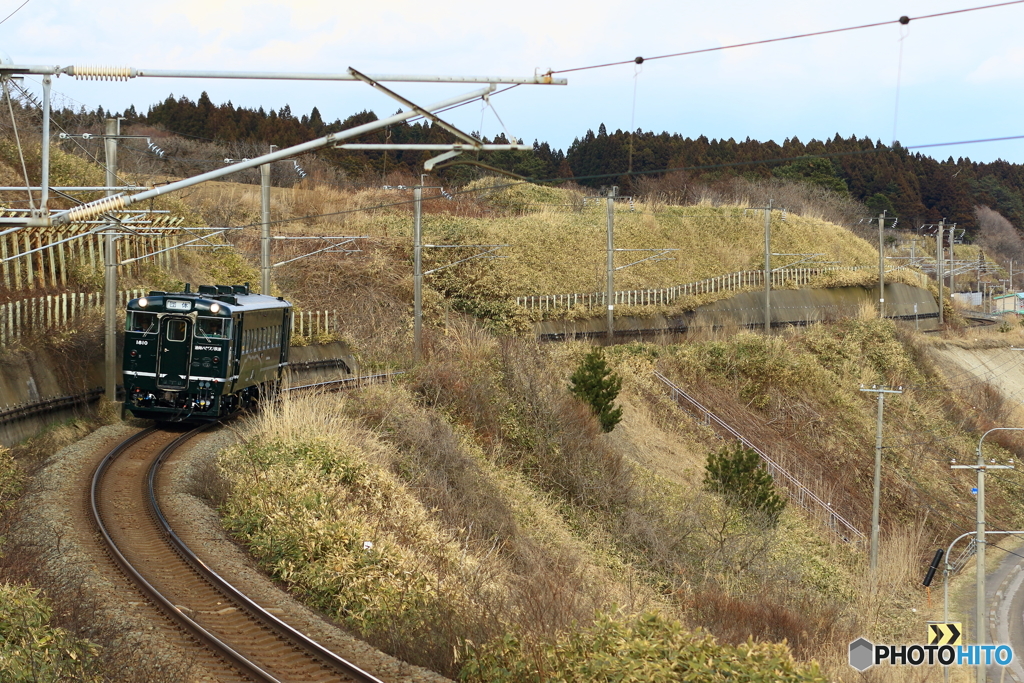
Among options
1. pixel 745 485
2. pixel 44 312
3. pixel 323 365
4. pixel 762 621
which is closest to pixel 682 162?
pixel 323 365

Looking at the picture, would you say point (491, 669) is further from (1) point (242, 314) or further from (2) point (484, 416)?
(2) point (484, 416)

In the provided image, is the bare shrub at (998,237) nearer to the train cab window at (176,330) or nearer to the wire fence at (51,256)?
the wire fence at (51,256)

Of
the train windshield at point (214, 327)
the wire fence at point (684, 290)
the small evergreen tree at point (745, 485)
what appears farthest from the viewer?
the wire fence at point (684, 290)

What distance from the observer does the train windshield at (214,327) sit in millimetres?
22062

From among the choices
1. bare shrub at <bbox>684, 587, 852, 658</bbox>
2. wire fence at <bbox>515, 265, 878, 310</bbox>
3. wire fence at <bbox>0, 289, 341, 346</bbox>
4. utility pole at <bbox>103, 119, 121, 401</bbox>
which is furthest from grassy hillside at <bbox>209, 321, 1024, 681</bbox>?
wire fence at <bbox>515, 265, 878, 310</bbox>

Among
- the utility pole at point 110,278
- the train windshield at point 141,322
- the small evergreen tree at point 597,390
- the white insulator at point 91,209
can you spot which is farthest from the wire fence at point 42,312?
the small evergreen tree at point 597,390

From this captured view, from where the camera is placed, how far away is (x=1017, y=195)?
142625 mm

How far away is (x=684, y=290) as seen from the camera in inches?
2293

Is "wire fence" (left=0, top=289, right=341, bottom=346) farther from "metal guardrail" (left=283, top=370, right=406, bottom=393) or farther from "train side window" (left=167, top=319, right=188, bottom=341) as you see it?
"metal guardrail" (left=283, top=370, right=406, bottom=393)

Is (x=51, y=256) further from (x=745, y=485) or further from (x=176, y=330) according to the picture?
(x=745, y=485)

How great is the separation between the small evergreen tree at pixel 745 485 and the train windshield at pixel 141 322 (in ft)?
49.5

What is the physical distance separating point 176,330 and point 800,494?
2110 centimetres

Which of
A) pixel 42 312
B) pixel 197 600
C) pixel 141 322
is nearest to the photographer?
pixel 197 600

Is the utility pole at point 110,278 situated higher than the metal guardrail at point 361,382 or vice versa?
the utility pole at point 110,278
